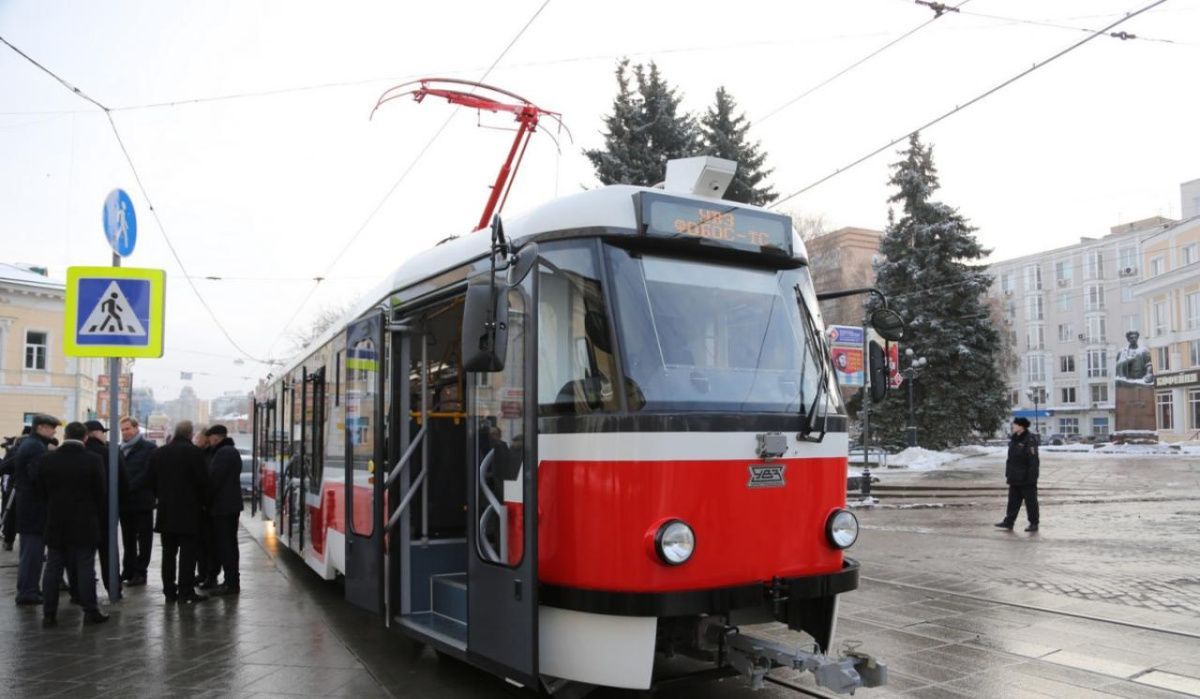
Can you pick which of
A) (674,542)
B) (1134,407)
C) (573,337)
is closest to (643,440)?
(674,542)

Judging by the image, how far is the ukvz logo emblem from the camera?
5023mm

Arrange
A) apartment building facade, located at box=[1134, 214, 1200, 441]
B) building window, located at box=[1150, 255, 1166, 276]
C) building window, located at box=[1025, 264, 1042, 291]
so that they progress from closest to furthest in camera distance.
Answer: apartment building facade, located at box=[1134, 214, 1200, 441], building window, located at box=[1150, 255, 1166, 276], building window, located at box=[1025, 264, 1042, 291]

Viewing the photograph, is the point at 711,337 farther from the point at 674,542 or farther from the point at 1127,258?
the point at 1127,258

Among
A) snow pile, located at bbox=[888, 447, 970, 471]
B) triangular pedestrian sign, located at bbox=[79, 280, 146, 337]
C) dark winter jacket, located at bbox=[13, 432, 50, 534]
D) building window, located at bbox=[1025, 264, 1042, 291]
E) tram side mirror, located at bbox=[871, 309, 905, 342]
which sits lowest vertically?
snow pile, located at bbox=[888, 447, 970, 471]

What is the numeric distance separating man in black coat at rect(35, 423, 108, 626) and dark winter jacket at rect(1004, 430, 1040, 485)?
11852 mm

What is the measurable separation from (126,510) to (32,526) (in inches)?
53.5

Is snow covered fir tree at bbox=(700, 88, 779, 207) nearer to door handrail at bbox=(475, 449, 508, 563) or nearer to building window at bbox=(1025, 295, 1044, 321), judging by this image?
door handrail at bbox=(475, 449, 508, 563)

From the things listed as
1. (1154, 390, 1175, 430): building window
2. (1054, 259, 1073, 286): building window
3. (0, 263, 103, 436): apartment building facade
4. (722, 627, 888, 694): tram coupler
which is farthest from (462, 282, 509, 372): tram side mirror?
(1054, 259, 1073, 286): building window

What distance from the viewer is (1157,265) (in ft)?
190

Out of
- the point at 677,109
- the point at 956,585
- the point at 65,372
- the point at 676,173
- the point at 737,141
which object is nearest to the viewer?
the point at 676,173

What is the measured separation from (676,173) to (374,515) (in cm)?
322

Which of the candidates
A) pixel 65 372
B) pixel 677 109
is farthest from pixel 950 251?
pixel 65 372

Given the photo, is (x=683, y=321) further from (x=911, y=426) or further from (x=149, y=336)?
(x=911, y=426)

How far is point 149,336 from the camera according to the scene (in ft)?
30.9
